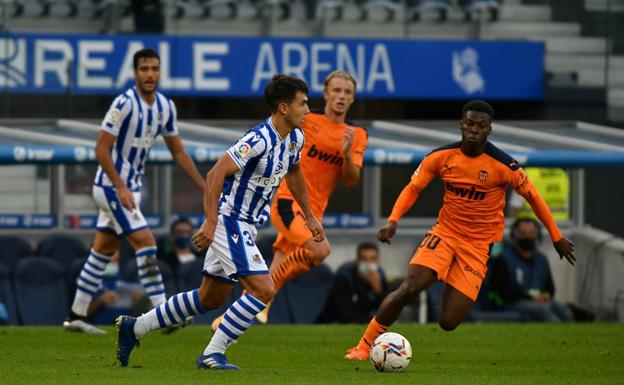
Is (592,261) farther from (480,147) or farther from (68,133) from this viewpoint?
(480,147)

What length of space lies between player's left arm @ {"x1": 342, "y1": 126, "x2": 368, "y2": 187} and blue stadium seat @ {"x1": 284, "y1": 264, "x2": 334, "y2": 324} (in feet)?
15.8

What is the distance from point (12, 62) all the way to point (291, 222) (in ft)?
22.7

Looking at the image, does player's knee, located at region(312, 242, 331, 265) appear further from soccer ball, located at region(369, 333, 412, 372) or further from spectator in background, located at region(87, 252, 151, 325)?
spectator in background, located at region(87, 252, 151, 325)

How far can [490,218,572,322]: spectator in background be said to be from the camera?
52.6ft

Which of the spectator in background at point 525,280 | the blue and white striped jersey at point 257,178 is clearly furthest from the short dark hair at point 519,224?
the blue and white striped jersey at point 257,178

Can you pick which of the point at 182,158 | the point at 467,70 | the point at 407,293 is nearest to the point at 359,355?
the point at 407,293

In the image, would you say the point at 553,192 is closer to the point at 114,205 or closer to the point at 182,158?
the point at 182,158

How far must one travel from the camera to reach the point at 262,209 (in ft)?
31.2

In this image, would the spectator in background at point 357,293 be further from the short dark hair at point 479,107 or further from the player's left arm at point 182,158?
the short dark hair at point 479,107

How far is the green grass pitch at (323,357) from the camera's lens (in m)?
9.39

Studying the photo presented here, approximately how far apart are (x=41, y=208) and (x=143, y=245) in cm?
516

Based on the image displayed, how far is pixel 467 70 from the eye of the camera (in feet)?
66.7

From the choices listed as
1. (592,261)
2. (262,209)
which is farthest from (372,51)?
(262,209)

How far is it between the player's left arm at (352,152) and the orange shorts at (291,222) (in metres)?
0.44
